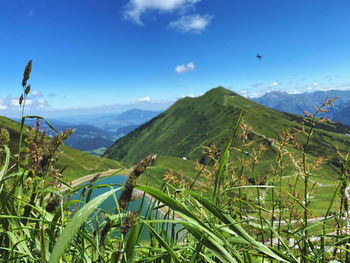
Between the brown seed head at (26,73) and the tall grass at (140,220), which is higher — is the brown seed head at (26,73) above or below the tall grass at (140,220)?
above

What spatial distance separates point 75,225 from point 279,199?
238cm

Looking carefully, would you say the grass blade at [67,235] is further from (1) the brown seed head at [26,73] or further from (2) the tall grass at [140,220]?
(1) the brown seed head at [26,73]

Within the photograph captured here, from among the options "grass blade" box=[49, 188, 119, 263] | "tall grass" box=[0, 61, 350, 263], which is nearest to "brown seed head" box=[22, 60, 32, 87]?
"tall grass" box=[0, 61, 350, 263]

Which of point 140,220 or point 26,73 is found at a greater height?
point 26,73

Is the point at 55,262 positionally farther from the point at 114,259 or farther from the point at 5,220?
the point at 5,220

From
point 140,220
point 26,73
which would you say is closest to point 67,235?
point 140,220

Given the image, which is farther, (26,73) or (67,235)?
(26,73)

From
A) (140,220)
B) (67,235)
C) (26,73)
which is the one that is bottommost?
(140,220)

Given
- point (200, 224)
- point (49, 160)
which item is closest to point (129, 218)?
point (200, 224)

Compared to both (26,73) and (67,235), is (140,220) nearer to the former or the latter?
(67,235)

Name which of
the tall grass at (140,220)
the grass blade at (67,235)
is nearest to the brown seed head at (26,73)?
the tall grass at (140,220)

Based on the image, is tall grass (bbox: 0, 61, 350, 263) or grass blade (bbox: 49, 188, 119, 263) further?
tall grass (bbox: 0, 61, 350, 263)

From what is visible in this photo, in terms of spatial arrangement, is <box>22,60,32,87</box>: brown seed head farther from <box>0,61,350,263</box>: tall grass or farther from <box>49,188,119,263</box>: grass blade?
<box>49,188,119,263</box>: grass blade

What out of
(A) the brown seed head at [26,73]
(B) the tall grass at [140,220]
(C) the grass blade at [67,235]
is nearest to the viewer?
(C) the grass blade at [67,235]
